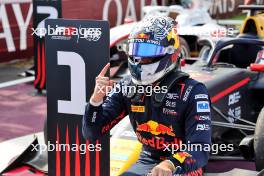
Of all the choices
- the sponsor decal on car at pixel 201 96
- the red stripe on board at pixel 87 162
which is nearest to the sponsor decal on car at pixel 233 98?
the red stripe on board at pixel 87 162

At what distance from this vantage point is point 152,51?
2.93 m

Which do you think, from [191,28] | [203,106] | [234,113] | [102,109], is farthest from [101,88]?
[191,28]

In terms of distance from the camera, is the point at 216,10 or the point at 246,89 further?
the point at 216,10

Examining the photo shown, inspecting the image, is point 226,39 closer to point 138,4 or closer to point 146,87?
point 146,87

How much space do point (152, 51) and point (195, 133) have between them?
50cm

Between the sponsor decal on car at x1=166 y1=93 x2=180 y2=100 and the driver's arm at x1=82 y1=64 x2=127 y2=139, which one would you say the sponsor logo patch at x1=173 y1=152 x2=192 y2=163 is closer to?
the sponsor decal on car at x1=166 y1=93 x2=180 y2=100

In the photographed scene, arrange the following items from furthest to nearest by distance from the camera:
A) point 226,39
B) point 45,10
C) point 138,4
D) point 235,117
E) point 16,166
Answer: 1. point 138,4
2. point 45,10
3. point 226,39
4. point 235,117
5. point 16,166

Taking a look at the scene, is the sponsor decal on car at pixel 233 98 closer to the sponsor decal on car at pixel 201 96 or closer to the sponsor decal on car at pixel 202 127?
the sponsor decal on car at pixel 201 96

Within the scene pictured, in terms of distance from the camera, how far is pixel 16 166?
4.52 meters

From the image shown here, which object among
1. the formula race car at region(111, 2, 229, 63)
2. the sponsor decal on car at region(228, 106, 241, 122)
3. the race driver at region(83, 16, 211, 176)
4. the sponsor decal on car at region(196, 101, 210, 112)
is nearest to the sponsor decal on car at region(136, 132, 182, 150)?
the race driver at region(83, 16, 211, 176)

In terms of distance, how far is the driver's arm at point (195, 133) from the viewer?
2.65m

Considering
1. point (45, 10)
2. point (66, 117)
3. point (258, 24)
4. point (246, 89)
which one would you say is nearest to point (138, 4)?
point (45, 10)

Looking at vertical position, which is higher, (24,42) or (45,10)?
(45,10)

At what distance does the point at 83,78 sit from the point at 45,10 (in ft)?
13.3
